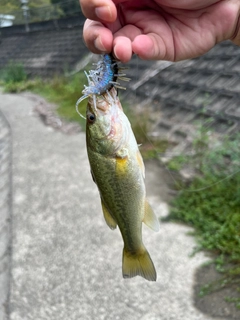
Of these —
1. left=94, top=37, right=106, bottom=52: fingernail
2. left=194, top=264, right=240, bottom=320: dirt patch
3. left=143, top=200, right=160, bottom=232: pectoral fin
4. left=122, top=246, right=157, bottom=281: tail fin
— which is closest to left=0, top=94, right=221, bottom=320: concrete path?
left=194, top=264, right=240, bottom=320: dirt patch

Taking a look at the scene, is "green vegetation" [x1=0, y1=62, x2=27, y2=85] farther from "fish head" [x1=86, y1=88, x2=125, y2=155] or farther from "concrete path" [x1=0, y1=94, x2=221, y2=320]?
"fish head" [x1=86, y1=88, x2=125, y2=155]

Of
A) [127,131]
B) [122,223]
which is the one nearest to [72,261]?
[122,223]

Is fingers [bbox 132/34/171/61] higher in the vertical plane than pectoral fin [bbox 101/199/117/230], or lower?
higher

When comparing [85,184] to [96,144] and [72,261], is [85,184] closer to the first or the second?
[72,261]

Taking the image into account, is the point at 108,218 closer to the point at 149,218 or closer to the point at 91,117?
the point at 149,218

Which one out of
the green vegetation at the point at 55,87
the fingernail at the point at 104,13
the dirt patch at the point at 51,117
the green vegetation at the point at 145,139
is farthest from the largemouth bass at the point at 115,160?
the green vegetation at the point at 55,87

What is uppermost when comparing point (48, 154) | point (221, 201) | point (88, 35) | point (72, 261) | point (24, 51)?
point (88, 35)

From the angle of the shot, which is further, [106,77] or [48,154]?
[48,154]

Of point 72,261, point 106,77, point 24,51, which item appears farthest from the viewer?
point 24,51
